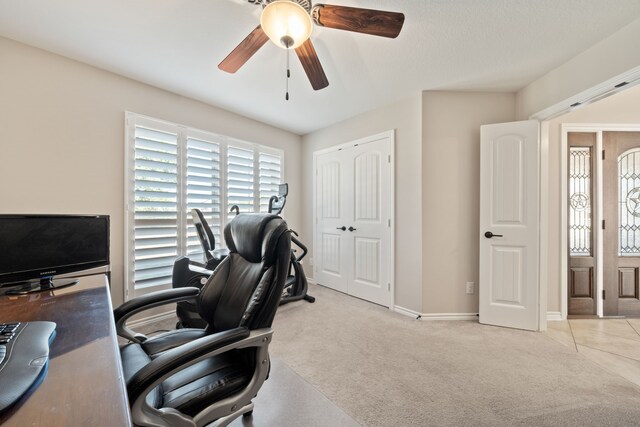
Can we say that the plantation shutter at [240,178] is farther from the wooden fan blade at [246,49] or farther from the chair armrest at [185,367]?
the chair armrest at [185,367]

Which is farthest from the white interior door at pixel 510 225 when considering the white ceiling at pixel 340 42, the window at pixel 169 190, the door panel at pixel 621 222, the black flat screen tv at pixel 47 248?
the black flat screen tv at pixel 47 248

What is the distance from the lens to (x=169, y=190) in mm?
2789

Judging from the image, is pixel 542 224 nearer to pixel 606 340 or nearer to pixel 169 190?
pixel 606 340

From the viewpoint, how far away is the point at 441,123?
2.86 meters

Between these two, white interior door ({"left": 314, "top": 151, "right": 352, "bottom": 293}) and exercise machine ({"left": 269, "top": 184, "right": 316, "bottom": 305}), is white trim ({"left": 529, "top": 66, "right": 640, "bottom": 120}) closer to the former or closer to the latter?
white interior door ({"left": 314, "top": 151, "right": 352, "bottom": 293})

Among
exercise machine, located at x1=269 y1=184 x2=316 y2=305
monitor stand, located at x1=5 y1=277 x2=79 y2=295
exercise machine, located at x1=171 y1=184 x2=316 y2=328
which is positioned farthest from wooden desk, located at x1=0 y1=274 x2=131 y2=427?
exercise machine, located at x1=269 y1=184 x2=316 y2=305

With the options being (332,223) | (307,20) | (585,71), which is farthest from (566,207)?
(307,20)

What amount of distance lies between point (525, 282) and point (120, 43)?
4.16 meters

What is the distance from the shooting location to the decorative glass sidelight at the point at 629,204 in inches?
117

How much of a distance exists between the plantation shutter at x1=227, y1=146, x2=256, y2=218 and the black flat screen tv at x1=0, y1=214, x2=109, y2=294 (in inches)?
61.5

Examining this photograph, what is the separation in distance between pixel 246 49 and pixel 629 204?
4.36 metres

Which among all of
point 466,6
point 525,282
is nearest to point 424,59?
point 466,6

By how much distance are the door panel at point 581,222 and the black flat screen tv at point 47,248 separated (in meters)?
4.58

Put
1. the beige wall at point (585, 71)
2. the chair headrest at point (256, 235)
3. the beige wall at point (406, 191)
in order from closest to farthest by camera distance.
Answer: the chair headrest at point (256, 235) → the beige wall at point (585, 71) → the beige wall at point (406, 191)
